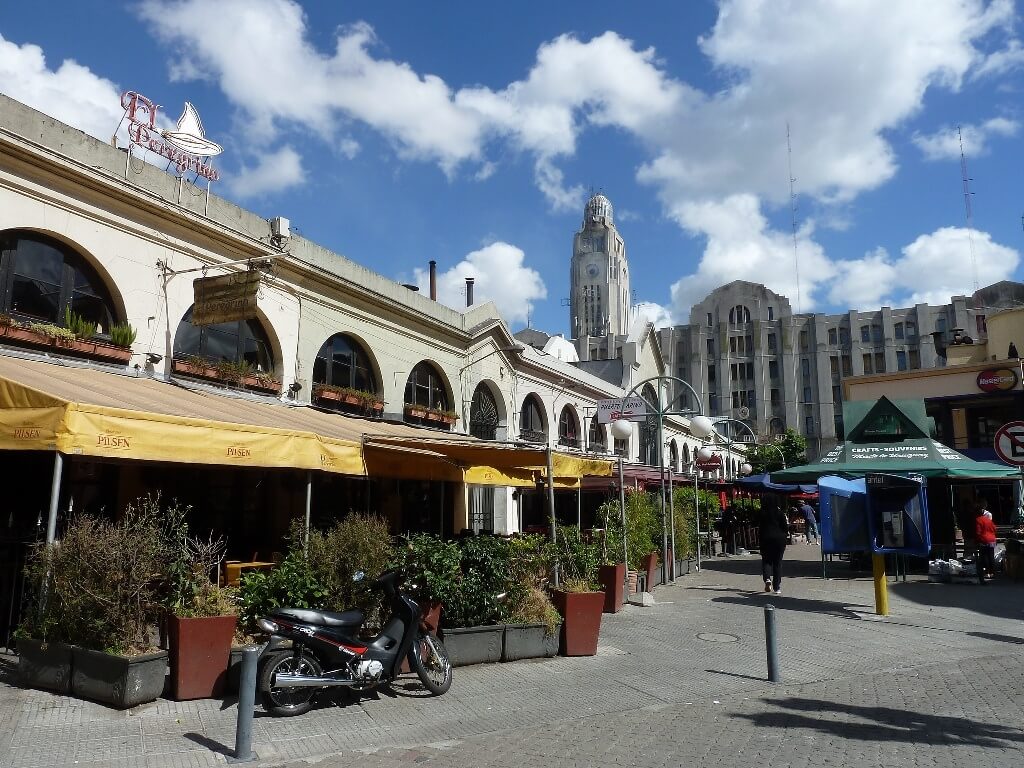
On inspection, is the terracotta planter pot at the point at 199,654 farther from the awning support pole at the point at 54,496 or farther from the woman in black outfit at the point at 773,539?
the woman in black outfit at the point at 773,539

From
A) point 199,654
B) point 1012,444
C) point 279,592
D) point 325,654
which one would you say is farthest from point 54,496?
point 1012,444

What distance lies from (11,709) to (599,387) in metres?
26.0

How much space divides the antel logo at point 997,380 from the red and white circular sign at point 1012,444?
70.0 feet

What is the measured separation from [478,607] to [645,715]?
7.22 feet

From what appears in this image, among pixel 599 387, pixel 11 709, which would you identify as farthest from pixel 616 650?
pixel 599 387

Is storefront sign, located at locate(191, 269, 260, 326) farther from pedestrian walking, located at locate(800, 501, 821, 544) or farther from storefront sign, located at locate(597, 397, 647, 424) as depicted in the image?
pedestrian walking, located at locate(800, 501, 821, 544)

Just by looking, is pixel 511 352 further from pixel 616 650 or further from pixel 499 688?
pixel 499 688

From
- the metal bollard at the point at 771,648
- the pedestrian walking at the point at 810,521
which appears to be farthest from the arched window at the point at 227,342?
the pedestrian walking at the point at 810,521

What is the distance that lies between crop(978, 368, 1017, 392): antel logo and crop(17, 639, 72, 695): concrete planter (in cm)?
3041

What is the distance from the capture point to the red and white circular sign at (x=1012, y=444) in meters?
9.30

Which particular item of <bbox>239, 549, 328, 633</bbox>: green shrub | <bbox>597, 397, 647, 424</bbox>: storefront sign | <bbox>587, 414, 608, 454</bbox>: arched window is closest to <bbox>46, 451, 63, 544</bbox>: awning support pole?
<bbox>239, 549, 328, 633</bbox>: green shrub

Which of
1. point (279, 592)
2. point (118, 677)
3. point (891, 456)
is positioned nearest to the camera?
point (118, 677)

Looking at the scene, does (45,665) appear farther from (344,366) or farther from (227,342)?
(344,366)

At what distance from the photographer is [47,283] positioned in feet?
37.5
